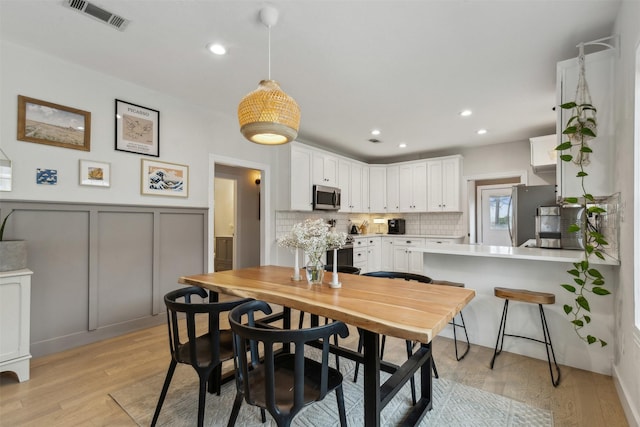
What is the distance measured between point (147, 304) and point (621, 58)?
4.62 metres

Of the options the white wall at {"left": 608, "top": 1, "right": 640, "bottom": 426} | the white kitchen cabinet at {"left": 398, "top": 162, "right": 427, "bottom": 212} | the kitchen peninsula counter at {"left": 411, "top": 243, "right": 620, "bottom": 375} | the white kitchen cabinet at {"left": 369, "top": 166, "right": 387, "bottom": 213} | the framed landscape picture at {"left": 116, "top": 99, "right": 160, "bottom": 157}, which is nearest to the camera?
the white wall at {"left": 608, "top": 1, "right": 640, "bottom": 426}

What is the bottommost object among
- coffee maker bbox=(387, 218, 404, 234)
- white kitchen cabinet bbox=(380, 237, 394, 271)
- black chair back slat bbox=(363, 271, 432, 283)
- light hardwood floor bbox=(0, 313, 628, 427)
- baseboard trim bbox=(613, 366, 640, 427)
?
light hardwood floor bbox=(0, 313, 628, 427)

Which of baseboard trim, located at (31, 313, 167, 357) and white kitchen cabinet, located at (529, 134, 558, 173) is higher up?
white kitchen cabinet, located at (529, 134, 558, 173)

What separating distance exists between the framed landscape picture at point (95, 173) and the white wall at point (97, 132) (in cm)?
5

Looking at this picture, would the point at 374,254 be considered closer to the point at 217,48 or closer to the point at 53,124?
the point at 217,48

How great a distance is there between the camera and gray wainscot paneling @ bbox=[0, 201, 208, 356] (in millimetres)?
2699

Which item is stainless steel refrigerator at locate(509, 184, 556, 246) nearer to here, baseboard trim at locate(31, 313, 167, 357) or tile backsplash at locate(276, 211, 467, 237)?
tile backsplash at locate(276, 211, 467, 237)

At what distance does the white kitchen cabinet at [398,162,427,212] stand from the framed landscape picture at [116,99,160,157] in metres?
4.64

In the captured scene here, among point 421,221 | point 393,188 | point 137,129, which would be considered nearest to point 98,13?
point 137,129

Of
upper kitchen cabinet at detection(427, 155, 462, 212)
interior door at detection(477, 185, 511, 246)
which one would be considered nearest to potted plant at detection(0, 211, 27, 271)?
upper kitchen cabinet at detection(427, 155, 462, 212)

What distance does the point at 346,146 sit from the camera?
601 centimetres

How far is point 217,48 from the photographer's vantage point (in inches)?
101

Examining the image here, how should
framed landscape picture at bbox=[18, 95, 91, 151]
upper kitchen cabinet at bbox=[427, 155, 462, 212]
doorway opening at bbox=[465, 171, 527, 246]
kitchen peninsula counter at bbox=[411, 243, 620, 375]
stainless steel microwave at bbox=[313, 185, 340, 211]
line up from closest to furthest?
1. kitchen peninsula counter at bbox=[411, 243, 620, 375]
2. framed landscape picture at bbox=[18, 95, 91, 151]
3. stainless steel microwave at bbox=[313, 185, 340, 211]
4. upper kitchen cabinet at bbox=[427, 155, 462, 212]
5. doorway opening at bbox=[465, 171, 527, 246]

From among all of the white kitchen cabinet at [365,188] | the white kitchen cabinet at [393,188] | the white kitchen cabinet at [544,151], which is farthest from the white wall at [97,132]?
the white kitchen cabinet at [544,151]
